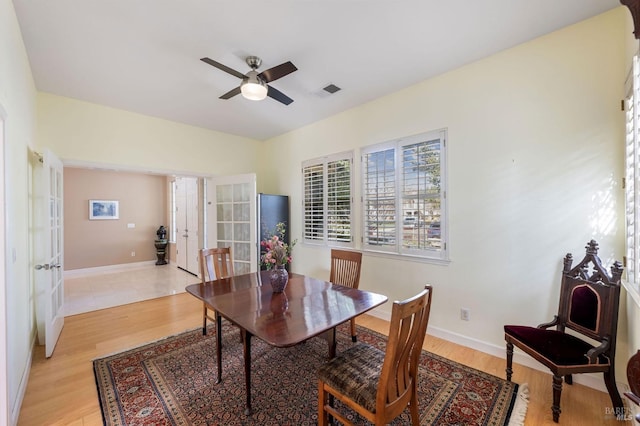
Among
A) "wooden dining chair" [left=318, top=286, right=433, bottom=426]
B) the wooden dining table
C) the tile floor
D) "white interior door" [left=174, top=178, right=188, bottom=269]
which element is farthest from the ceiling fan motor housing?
"white interior door" [left=174, top=178, right=188, bottom=269]

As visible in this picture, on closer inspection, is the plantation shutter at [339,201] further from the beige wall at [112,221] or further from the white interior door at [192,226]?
the beige wall at [112,221]

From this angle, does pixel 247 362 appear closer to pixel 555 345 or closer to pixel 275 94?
pixel 555 345

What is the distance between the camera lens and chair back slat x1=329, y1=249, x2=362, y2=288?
2791 mm

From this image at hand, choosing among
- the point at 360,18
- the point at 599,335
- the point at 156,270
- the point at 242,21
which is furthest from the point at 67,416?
the point at 156,270

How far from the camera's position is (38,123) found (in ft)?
10.2

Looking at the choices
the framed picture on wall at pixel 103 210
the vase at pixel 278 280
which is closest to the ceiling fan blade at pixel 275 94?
the vase at pixel 278 280

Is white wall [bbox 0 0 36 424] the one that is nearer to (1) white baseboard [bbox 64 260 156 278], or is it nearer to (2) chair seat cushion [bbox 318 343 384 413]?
(2) chair seat cushion [bbox 318 343 384 413]

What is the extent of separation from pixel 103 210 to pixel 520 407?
8.06 metres

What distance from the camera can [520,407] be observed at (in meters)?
1.85

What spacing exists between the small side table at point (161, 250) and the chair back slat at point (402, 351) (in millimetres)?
7026

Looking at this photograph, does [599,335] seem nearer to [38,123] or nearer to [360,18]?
[360,18]

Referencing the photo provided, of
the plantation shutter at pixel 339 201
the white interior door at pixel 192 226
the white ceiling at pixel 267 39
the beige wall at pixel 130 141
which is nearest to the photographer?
the white ceiling at pixel 267 39

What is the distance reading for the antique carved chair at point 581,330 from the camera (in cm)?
171

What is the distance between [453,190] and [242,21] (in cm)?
247
